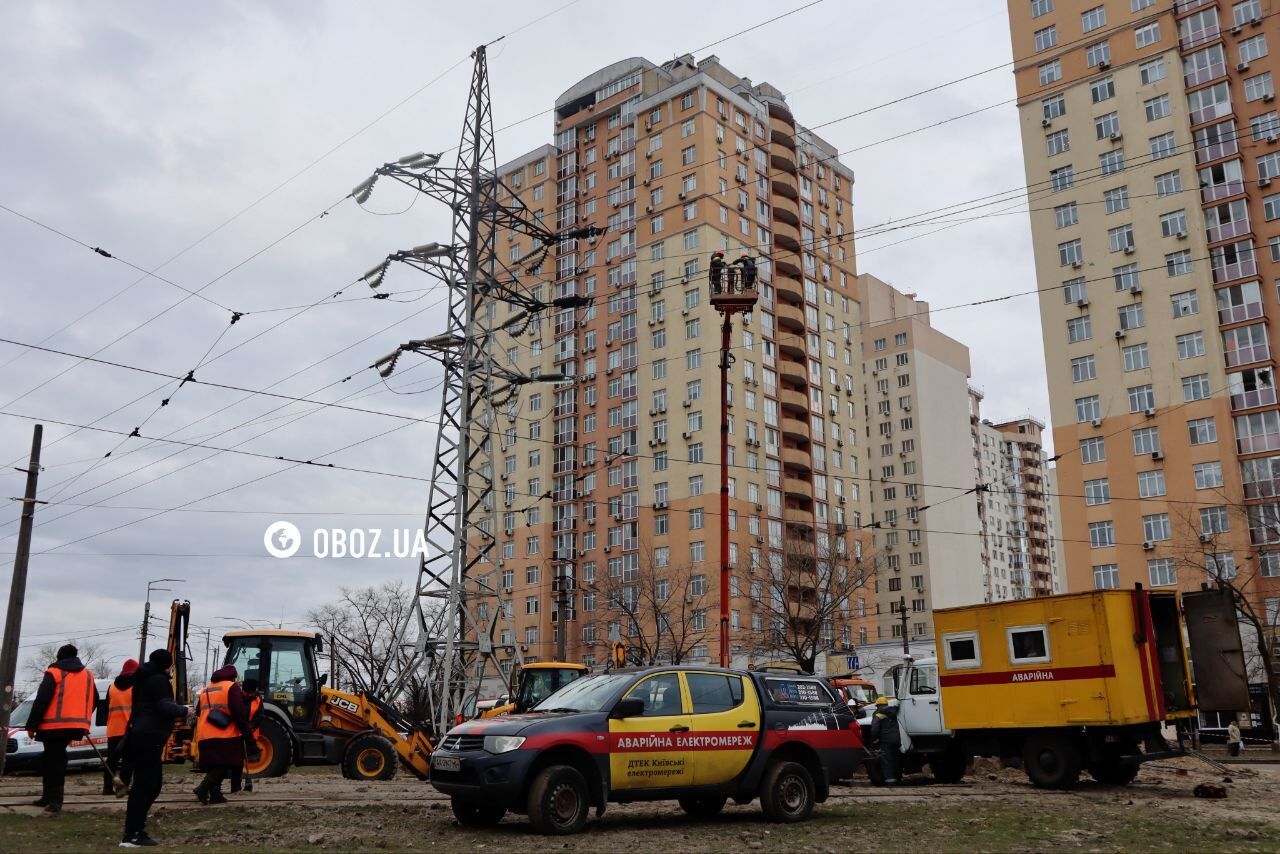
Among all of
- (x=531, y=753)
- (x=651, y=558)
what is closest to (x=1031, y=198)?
(x=651, y=558)

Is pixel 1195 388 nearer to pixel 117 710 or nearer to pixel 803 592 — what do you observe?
pixel 803 592

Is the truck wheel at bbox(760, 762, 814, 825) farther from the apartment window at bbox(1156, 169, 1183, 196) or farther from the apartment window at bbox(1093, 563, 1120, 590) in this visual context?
the apartment window at bbox(1156, 169, 1183, 196)

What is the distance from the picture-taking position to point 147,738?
10.7 metres

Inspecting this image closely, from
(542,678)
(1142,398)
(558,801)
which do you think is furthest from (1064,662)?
(1142,398)

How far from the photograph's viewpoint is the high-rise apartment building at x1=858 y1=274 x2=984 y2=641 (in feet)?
327

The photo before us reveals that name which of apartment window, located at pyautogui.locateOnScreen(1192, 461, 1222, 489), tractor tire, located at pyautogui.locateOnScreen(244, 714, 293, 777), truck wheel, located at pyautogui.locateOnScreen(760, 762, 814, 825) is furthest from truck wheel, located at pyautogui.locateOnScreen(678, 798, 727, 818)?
apartment window, located at pyautogui.locateOnScreen(1192, 461, 1222, 489)

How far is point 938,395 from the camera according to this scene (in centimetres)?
11044

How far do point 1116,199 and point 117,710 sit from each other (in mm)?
58953

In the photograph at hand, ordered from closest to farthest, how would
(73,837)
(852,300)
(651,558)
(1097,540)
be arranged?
(73,837) → (1097,540) → (651,558) → (852,300)

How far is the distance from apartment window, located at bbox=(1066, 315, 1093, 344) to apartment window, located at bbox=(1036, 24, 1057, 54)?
55.5ft

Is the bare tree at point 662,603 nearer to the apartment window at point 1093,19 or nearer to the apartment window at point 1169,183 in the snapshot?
the apartment window at point 1169,183

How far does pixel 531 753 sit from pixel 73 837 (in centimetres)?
444

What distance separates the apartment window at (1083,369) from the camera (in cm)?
6081

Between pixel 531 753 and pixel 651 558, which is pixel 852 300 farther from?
pixel 531 753
